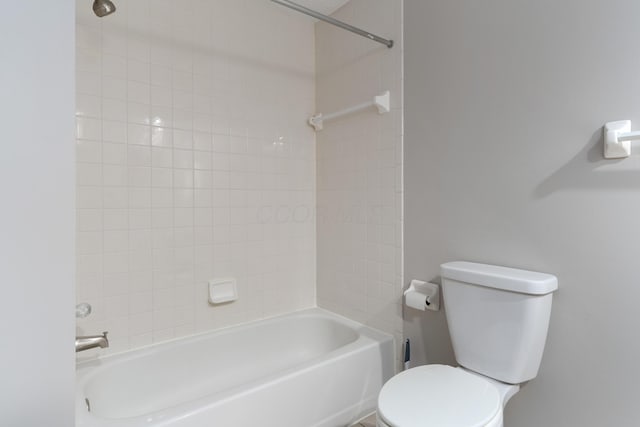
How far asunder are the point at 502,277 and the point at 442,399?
464 mm

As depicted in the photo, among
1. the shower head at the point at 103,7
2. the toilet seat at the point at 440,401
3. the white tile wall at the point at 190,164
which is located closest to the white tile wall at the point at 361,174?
the white tile wall at the point at 190,164

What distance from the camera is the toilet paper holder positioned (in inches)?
62.0

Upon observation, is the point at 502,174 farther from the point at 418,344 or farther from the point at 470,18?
the point at 418,344

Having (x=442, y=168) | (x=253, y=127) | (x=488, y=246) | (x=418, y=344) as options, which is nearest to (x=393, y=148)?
(x=442, y=168)

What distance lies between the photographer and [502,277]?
120 cm

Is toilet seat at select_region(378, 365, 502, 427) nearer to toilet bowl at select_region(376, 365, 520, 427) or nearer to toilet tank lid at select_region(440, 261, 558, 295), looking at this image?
toilet bowl at select_region(376, 365, 520, 427)

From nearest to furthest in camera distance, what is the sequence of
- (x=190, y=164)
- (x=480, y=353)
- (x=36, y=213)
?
1. (x=36, y=213)
2. (x=480, y=353)
3. (x=190, y=164)

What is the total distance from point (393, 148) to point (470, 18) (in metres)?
0.66

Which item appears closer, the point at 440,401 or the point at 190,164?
the point at 440,401

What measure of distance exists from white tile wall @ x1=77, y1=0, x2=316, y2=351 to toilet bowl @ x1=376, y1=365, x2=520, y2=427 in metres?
1.14

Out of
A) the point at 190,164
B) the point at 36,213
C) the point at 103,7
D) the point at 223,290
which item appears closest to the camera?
the point at 36,213

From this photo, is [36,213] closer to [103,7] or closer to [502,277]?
[103,7]

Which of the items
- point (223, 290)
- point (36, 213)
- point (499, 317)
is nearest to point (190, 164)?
point (223, 290)

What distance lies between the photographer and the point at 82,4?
1531 mm
